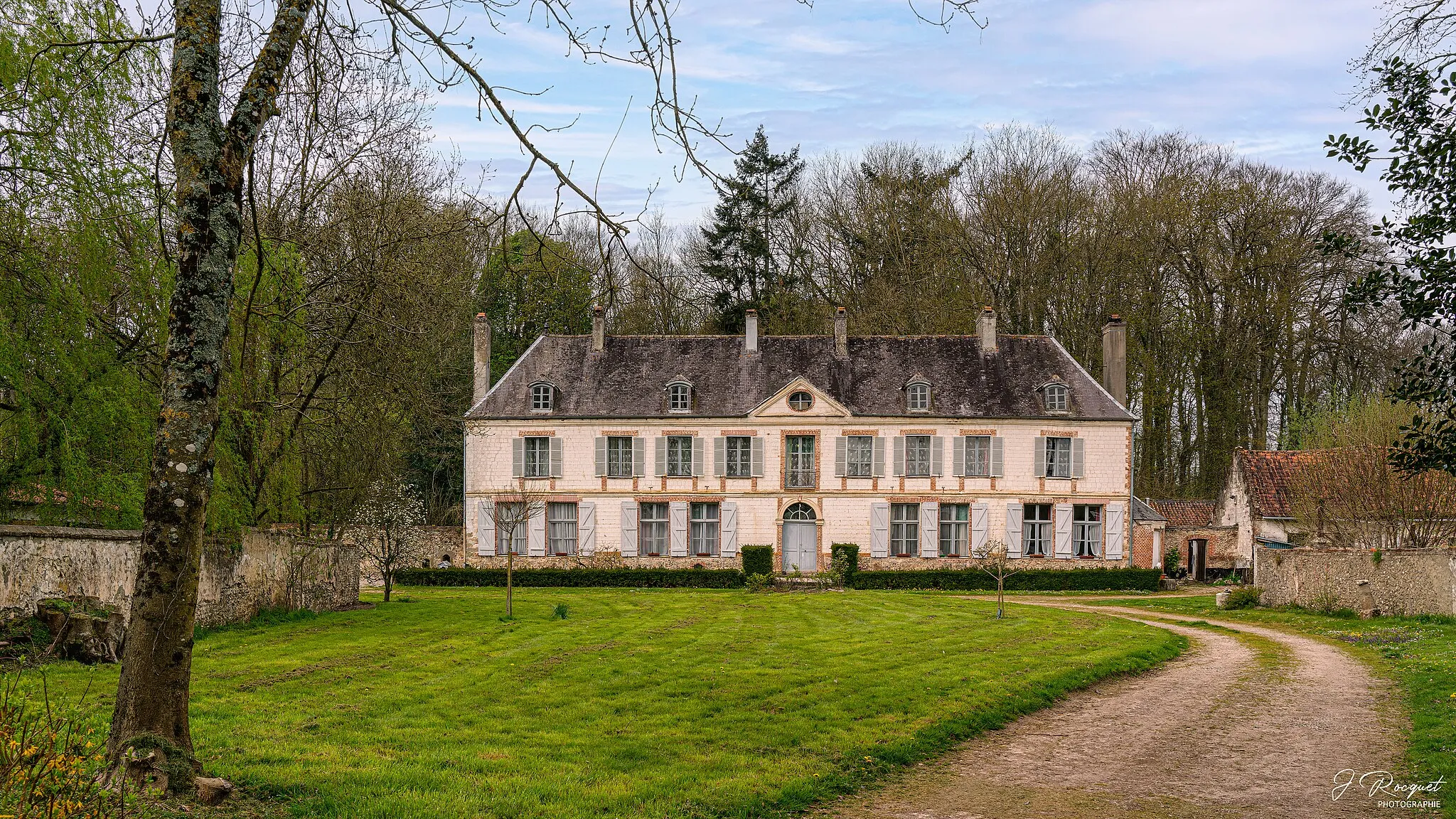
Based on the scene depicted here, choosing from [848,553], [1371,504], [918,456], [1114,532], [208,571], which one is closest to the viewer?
[208,571]

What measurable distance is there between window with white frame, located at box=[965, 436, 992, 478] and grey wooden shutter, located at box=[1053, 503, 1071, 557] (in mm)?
2264

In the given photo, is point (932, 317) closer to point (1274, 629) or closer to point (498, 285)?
point (498, 285)

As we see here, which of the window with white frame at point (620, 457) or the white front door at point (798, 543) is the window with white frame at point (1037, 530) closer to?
the white front door at point (798, 543)

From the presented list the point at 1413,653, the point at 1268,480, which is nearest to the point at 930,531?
the point at 1268,480

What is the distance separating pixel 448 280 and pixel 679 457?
13.2 meters

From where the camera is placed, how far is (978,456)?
30750 mm

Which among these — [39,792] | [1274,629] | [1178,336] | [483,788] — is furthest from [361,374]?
[1178,336]

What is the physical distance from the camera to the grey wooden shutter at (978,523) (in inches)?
1208

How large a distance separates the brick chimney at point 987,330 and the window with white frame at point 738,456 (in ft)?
24.2

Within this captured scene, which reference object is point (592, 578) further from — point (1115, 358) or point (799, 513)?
point (1115, 358)

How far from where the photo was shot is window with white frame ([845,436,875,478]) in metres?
30.8

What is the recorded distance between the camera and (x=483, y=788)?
6.53 m

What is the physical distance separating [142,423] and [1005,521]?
2344 cm

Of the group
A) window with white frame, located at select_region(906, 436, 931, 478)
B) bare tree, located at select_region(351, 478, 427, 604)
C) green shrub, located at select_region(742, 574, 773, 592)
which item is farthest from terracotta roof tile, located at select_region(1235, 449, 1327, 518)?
bare tree, located at select_region(351, 478, 427, 604)
